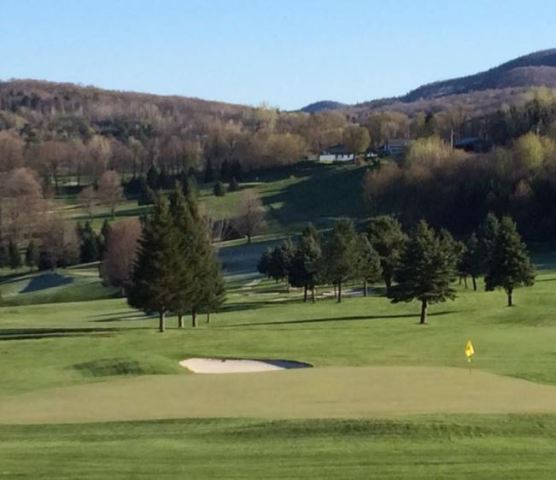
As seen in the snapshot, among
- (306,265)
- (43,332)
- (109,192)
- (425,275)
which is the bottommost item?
(43,332)

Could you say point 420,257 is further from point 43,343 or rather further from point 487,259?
point 43,343

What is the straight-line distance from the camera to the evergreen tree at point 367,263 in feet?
225

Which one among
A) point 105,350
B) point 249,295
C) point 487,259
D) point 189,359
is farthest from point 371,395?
point 249,295

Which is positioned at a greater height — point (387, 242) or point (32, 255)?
point (387, 242)

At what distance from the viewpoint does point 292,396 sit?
2991cm

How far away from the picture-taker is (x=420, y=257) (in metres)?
54.6

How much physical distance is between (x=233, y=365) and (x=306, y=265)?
102 feet

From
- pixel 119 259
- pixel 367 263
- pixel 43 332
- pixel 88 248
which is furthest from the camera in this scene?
pixel 88 248

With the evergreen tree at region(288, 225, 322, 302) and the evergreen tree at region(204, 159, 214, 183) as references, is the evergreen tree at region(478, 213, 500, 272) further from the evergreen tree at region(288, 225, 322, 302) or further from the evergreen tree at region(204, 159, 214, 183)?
the evergreen tree at region(204, 159, 214, 183)

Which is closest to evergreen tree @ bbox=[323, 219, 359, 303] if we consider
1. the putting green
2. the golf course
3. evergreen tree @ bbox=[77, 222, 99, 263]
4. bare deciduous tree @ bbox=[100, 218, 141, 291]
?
the golf course

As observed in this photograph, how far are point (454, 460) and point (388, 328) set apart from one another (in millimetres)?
28522

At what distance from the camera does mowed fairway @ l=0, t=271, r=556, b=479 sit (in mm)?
21438

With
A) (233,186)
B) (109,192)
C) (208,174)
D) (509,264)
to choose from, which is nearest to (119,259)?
(509,264)

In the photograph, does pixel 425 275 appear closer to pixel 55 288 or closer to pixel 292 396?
pixel 292 396
